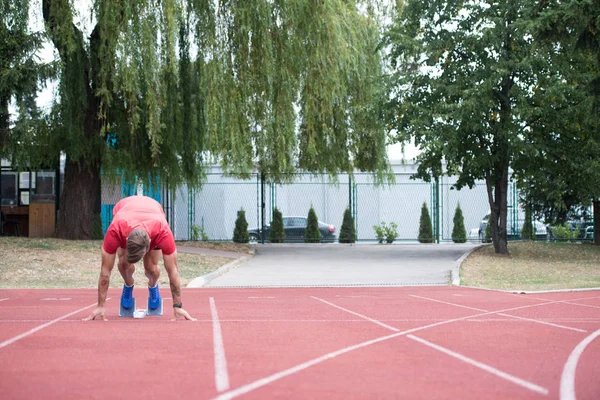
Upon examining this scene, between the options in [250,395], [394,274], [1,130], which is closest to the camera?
[250,395]

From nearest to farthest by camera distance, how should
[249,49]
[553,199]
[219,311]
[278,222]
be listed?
[219,311] → [249,49] → [553,199] → [278,222]

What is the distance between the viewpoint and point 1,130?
76.3 ft

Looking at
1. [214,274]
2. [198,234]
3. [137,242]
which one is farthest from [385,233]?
[137,242]

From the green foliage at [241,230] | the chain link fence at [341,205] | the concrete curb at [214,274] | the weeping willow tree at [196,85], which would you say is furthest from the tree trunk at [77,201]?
the chain link fence at [341,205]

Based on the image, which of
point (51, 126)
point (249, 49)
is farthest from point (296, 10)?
→ point (51, 126)

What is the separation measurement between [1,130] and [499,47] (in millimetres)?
13991

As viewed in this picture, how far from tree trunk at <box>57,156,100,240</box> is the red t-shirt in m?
15.4

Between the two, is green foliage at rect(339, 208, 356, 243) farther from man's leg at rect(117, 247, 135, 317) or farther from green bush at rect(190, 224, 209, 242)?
man's leg at rect(117, 247, 135, 317)

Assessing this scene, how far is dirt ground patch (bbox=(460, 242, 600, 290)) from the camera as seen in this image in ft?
61.3

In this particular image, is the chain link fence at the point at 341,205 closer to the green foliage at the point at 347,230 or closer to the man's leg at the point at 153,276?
the green foliage at the point at 347,230

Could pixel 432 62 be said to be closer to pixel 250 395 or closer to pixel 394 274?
pixel 394 274

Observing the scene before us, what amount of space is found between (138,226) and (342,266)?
14268 mm

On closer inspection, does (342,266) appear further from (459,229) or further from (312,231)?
(459,229)

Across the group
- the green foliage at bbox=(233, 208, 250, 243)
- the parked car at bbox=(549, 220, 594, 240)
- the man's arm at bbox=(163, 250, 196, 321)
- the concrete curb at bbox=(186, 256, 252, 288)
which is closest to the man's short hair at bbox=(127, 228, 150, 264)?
the man's arm at bbox=(163, 250, 196, 321)
